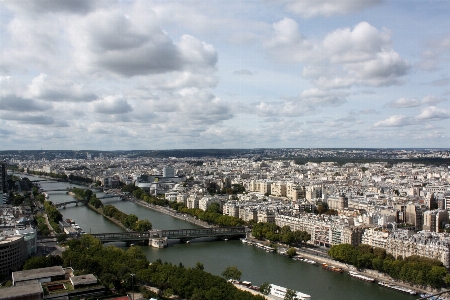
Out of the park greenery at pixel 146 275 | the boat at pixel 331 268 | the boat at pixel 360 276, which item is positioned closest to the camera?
the park greenery at pixel 146 275

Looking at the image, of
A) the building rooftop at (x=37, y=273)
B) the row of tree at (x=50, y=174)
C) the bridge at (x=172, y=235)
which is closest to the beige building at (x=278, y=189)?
the bridge at (x=172, y=235)

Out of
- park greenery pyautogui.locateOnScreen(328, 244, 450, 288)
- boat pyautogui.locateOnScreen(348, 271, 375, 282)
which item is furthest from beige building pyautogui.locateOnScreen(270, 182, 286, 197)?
boat pyautogui.locateOnScreen(348, 271, 375, 282)

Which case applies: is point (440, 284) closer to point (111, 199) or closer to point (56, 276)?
point (56, 276)

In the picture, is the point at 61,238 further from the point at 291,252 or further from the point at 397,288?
the point at 397,288

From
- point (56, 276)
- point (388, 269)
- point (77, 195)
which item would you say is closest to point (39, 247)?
point (56, 276)

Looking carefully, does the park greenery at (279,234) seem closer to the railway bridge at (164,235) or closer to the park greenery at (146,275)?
the railway bridge at (164,235)

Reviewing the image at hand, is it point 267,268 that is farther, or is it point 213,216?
point 213,216

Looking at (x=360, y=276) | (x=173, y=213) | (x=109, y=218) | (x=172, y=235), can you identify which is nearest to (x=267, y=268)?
(x=360, y=276)
